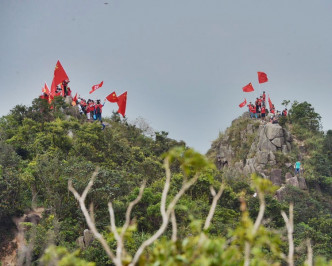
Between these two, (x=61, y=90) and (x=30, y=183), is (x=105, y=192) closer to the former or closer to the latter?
(x=30, y=183)

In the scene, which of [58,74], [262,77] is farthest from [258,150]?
[58,74]

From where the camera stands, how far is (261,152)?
3097 centimetres

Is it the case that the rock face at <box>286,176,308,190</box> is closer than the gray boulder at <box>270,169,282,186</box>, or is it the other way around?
the rock face at <box>286,176,308,190</box>

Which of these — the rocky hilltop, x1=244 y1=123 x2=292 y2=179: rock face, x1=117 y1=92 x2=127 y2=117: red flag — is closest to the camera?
x1=117 y1=92 x2=127 y2=117: red flag

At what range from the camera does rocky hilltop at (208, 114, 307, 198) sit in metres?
29.2

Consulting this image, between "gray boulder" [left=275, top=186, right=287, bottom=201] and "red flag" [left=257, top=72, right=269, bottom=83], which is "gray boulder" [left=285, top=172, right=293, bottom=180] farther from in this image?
"red flag" [left=257, top=72, right=269, bottom=83]

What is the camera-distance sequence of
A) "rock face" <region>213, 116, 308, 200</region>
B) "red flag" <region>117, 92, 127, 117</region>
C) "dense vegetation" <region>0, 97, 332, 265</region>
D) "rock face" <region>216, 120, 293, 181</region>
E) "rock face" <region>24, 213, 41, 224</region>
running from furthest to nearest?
"rock face" <region>216, 120, 293, 181</region> → "rock face" <region>213, 116, 308, 200</region> → "red flag" <region>117, 92, 127, 117</region> → "rock face" <region>24, 213, 41, 224</region> → "dense vegetation" <region>0, 97, 332, 265</region>

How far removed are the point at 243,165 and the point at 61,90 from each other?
13.8 metres

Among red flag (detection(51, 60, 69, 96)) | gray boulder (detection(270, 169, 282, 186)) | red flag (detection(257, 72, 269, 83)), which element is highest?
red flag (detection(257, 72, 269, 83))

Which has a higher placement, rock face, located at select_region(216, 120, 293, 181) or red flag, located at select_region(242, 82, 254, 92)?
red flag, located at select_region(242, 82, 254, 92)

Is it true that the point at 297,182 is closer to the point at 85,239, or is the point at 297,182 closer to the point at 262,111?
the point at 262,111

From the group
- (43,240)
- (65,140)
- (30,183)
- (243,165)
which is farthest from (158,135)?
(43,240)

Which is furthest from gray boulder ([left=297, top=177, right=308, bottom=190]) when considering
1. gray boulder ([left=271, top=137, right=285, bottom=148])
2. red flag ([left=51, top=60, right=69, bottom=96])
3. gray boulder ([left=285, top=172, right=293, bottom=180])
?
red flag ([left=51, top=60, right=69, bottom=96])

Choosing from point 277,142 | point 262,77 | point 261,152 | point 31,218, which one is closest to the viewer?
point 31,218
